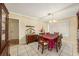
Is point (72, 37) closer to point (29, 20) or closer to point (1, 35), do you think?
point (29, 20)

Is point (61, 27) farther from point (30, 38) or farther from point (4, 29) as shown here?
point (4, 29)

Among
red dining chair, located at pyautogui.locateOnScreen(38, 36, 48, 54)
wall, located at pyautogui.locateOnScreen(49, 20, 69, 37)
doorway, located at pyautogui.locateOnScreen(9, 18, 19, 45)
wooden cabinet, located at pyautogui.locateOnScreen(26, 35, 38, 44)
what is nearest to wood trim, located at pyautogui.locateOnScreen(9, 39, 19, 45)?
doorway, located at pyautogui.locateOnScreen(9, 18, 19, 45)

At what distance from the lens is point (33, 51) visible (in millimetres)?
1706

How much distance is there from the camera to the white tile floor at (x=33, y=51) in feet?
5.46

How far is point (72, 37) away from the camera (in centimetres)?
166

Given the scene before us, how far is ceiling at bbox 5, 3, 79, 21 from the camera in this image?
5.37ft

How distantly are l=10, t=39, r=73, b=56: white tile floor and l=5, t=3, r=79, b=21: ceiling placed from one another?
518 millimetres

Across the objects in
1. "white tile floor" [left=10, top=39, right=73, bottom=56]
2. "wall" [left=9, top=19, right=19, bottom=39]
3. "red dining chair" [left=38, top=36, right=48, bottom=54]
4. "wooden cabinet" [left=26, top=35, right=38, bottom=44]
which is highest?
"wall" [left=9, top=19, right=19, bottom=39]

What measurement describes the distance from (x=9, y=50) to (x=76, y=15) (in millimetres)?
1330

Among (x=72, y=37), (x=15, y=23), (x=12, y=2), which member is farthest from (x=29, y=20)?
(x=72, y=37)

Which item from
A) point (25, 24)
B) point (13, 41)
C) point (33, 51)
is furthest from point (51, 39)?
point (13, 41)

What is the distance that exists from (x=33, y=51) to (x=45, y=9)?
0.79 metres

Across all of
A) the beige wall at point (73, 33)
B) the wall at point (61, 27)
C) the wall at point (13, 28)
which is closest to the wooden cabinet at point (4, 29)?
the wall at point (13, 28)

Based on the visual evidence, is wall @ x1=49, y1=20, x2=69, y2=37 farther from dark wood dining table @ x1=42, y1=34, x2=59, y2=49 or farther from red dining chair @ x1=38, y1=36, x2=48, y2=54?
red dining chair @ x1=38, y1=36, x2=48, y2=54
